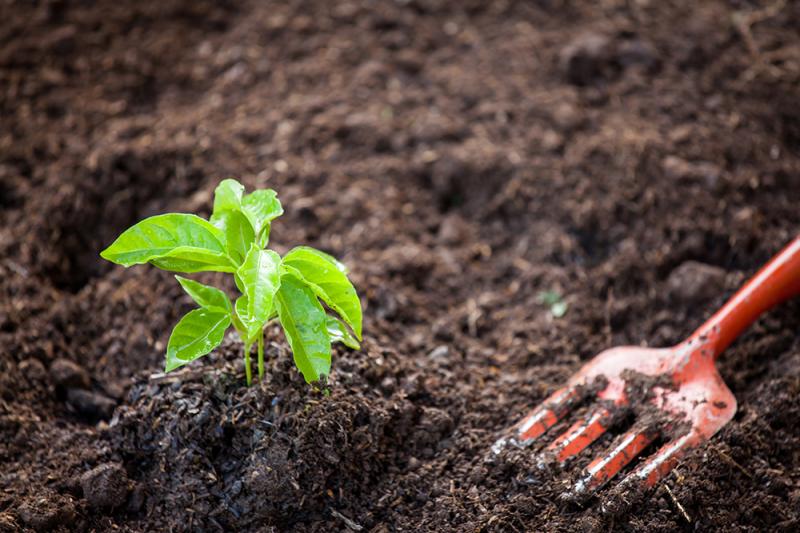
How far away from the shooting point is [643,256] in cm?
295

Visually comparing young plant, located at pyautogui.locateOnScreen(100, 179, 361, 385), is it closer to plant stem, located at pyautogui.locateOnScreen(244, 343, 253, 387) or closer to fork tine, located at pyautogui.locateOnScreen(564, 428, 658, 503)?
plant stem, located at pyautogui.locateOnScreen(244, 343, 253, 387)

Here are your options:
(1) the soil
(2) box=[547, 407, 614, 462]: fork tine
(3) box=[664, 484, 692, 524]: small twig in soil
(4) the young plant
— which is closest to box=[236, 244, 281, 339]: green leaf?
(4) the young plant

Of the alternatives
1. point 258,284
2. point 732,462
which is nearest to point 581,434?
point 732,462

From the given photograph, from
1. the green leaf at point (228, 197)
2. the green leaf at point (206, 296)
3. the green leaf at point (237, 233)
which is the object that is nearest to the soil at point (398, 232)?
the green leaf at point (206, 296)

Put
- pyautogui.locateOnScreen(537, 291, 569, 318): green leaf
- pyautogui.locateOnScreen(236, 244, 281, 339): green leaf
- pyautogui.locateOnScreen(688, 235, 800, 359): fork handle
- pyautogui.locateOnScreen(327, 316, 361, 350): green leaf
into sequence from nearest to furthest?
pyautogui.locateOnScreen(236, 244, 281, 339): green leaf < pyautogui.locateOnScreen(327, 316, 361, 350): green leaf < pyautogui.locateOnScreen(688, 235, 800, 359): fork handle < pyautogui.locateOnScreen(537, 291, 569, 318): green leaf

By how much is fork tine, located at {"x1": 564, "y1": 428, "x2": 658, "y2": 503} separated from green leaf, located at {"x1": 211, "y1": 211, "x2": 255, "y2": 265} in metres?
1.20

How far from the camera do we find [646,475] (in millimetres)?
2191

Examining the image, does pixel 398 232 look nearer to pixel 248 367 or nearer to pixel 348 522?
pixel 248 367

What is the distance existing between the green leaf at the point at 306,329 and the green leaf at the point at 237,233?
6.5 inches

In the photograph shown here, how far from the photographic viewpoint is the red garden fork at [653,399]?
2217 mm

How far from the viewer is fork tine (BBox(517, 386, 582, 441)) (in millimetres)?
2346

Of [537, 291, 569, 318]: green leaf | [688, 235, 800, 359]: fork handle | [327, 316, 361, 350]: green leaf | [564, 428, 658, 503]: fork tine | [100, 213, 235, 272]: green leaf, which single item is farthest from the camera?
[537, 291, 569, 318]: green leaf

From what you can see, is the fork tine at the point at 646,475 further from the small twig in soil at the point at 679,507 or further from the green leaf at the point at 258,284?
the green leaf at the point at 258,284

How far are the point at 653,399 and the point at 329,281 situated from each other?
1173 millimetres
